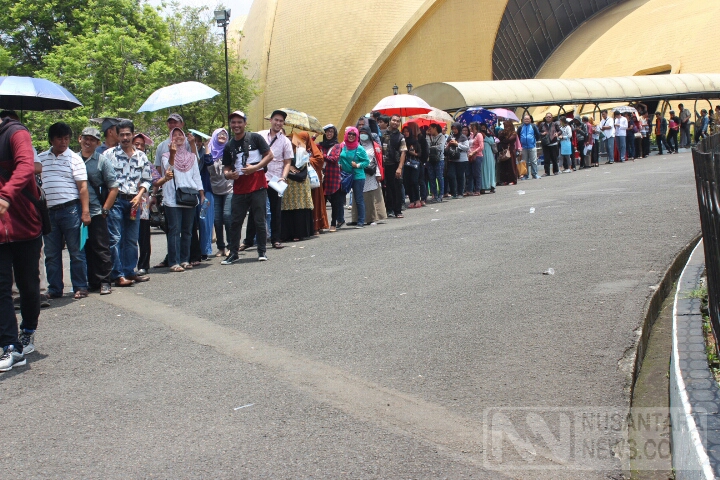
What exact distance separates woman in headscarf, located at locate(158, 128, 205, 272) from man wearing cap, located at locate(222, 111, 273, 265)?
419mm

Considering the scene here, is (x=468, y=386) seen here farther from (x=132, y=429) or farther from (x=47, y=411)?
(x=47, y=411)

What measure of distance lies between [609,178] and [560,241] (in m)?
9.12

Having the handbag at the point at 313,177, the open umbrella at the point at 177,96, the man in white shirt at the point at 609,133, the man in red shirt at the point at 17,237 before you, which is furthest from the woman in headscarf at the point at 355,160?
the man in white shirt at the point at 609,133

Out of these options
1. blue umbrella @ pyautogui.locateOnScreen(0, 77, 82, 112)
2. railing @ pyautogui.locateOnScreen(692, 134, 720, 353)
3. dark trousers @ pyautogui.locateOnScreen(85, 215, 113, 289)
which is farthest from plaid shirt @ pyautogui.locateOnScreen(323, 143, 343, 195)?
railing @ pyautogui.locateOnScreen(692, 134, 720, 353)

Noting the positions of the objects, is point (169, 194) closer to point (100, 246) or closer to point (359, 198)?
point (100, 246)

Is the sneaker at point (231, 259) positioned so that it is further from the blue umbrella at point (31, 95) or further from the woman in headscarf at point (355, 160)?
the woman in headscarf at point (355, 160)

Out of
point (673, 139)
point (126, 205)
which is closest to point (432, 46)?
point (673, 139)

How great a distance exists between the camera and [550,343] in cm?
528

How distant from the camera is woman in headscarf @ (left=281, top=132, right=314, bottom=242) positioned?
1154 centimetres

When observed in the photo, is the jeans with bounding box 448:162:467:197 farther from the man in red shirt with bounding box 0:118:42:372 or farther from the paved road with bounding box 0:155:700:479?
the man in red shirt with bounding box 0:118:42:372

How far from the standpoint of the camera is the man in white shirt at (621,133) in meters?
23.6

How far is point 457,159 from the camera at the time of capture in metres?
16.8

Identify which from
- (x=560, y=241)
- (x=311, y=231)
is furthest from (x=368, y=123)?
(x=560, y=241)

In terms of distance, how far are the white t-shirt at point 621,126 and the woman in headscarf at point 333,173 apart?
13416 millimetres
